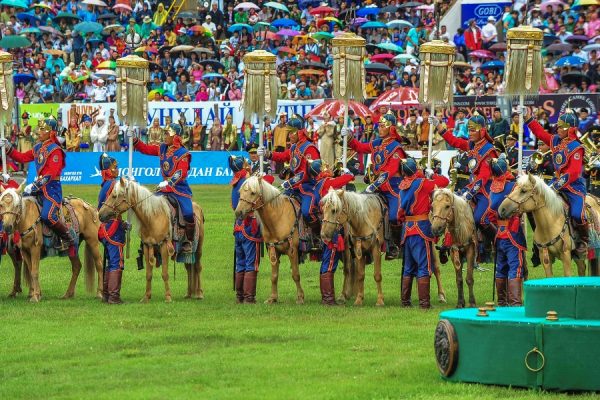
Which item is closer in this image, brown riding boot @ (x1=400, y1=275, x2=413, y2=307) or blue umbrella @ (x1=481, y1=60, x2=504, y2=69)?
brown riding boot @ (x1=400, y1=275, x2=413, y2=307)

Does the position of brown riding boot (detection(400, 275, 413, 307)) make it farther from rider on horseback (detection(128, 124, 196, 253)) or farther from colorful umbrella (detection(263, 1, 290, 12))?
colorful umbrella (detection(263, 1, 290, 12))

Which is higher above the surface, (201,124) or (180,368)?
(201,124)

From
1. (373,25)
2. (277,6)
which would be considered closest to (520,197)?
(373,25)

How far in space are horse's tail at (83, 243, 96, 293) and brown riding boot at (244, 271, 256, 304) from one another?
9.16ft

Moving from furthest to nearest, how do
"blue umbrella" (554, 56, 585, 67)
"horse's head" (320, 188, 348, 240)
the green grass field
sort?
"blue umbrella" (554, 56, 585, 67) < "horse's head" (320, 188, 348, 240) < the green grass field

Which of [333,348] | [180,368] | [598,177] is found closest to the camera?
[180,368]

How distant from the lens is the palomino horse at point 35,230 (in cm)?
2100

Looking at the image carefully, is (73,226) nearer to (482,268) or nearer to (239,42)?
(482,268)

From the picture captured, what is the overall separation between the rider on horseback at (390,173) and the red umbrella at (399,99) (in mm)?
15986

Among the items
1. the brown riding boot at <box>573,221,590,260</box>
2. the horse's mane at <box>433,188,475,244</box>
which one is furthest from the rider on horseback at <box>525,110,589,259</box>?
the horse's mane at <box>433,188,475,244</box>

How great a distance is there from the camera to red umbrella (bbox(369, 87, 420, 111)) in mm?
37406

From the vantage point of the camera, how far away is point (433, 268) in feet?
69.1

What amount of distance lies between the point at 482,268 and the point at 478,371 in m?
12.9

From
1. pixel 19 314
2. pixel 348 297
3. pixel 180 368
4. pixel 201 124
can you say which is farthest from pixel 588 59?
pixel 180 368
